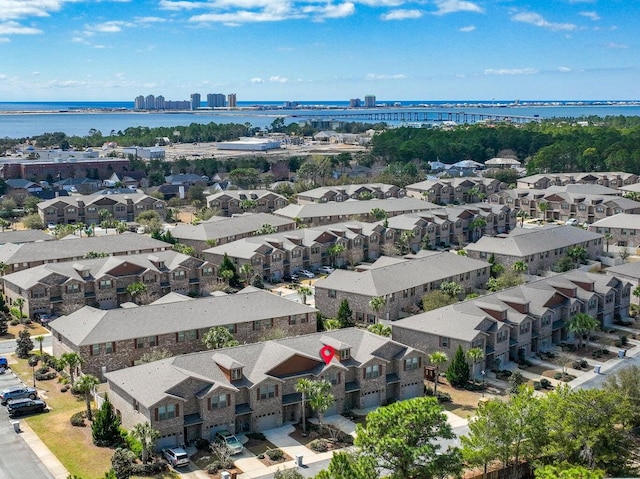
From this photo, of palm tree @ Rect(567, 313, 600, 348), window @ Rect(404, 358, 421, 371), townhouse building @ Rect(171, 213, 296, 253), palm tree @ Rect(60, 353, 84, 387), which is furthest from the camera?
townhouse building @ Rect(171, 213, 296, 253)

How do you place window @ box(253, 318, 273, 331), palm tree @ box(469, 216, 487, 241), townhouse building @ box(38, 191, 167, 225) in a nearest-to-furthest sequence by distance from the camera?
window @ box(253, 318, 273, 331), palm tree @ box(469, 216, 487, 241), townhouse building @ box(38, 191, 167, 225)

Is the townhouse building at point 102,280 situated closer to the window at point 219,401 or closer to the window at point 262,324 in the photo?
the window at point 262,324

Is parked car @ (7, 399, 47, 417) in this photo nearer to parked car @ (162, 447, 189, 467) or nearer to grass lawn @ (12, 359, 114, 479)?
grass lawn @ (12, 359, 114, 479)

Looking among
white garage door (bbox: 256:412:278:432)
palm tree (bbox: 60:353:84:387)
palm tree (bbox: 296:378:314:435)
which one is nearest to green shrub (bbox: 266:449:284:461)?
white garage door (bbox: 256:412:278:432)

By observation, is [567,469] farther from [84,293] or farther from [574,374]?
[84,293]

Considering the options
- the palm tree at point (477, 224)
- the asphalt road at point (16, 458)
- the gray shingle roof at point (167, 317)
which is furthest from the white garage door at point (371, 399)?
the palm tree at point (477, 224)

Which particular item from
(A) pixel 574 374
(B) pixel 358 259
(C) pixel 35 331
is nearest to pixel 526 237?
(B) pixel 358 259

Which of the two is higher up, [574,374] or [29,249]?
[29,249]
